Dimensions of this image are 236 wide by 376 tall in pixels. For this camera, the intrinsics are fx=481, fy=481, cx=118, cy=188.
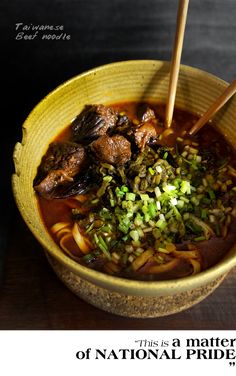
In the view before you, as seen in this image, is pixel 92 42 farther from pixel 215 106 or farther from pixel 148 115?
pixel 215 106

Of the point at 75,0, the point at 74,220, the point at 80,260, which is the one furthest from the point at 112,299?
the point at 75,0

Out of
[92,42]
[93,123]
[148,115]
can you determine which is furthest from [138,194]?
[92,42]

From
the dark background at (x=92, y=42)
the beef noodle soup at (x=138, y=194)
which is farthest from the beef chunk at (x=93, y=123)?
the dark background at (x=92, y=42)

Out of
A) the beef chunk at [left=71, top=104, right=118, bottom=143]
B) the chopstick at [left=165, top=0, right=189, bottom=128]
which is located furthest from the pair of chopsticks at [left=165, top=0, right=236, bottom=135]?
the beef chunk at [left=71, top=104, right=118, bottom=143]

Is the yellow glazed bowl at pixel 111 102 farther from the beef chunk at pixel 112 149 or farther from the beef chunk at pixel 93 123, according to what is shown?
the beef chunk at pixel 112 149

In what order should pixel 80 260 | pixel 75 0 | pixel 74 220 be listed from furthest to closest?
1. pixel 75 0
2. pixel 74 220
3. pixel 80 260

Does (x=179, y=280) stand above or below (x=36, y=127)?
below
